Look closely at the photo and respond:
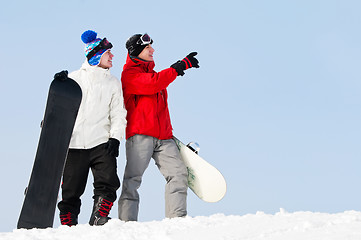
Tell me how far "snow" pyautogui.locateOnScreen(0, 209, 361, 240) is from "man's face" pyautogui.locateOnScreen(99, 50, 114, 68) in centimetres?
163

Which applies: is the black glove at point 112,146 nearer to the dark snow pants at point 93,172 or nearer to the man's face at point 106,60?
the dark snow pants at point 93,172

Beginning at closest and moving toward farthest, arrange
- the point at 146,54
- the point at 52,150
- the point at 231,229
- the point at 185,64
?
the point at 231,229 < the point at 52,150 < the point at 185,64 < the point at 146,54

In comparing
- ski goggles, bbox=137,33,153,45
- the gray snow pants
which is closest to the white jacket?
the gray snow pants

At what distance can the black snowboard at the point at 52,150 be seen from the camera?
14.5 feet

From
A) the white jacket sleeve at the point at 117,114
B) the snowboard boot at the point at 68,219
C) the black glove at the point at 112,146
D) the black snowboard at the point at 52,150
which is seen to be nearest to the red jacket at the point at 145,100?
the white jacket sleeve at the point at 117,114

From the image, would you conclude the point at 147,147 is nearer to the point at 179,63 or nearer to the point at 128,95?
the point at 128,95

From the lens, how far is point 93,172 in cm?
461

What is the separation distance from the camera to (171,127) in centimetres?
500

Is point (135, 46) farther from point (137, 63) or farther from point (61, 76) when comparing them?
point (61, 76)

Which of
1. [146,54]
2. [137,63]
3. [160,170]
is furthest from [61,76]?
[160,170]

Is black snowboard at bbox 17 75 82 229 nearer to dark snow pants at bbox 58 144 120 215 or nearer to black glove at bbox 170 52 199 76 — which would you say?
dark snow pants at bbox 58 144 120 215

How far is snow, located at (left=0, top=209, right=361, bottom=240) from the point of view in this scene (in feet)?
10.1

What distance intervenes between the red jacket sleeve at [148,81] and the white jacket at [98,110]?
0.45 ft

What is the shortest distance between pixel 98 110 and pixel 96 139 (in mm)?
292
